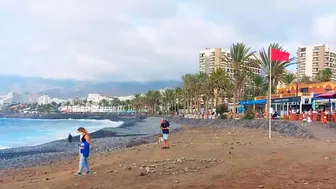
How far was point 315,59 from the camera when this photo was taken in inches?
5281

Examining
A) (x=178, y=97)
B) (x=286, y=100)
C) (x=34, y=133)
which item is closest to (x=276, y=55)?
(x=286, y=100)

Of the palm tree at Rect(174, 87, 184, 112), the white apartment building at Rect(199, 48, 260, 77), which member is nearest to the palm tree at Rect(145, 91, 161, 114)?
the palm tree at Rect(174, 87, 184, 112)

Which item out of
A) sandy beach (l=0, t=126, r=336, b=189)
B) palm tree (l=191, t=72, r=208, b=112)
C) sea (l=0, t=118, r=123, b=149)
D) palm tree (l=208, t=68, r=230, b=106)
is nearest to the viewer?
sandy beach (l=0, t=126, r=336, b=189)

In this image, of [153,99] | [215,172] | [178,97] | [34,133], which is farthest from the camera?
[153,99]

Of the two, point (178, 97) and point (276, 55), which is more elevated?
point (276, 55)

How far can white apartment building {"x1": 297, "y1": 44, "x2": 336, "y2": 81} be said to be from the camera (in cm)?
13038

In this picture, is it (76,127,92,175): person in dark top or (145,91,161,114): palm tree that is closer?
(76,127,92,175): person in dark top

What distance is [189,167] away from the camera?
445 inches

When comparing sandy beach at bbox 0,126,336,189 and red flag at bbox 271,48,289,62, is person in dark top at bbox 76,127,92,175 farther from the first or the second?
red flag at bbox 271,48,289,62

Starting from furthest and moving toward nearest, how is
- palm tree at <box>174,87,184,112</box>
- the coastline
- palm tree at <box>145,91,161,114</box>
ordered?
palm tree at <box>145,91,161,114</box> < palm tree at <box>174,87,184,112</box> < the coastline

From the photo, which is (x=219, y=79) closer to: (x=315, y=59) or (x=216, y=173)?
(x=216, y=173)

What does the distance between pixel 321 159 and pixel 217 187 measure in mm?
5007

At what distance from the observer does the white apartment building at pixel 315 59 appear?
13038 cm

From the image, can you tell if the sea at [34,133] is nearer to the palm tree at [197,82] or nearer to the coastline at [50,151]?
the coastline at [50,151]
